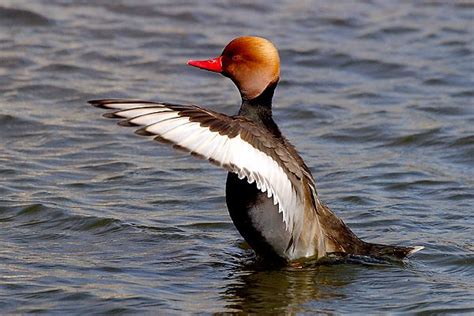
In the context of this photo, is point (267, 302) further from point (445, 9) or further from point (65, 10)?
point (445, 9)

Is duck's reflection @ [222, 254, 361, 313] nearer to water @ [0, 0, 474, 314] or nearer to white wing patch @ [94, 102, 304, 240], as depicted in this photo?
water @ [0, 0, 474, 314]

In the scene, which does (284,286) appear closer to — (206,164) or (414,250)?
(414,250)

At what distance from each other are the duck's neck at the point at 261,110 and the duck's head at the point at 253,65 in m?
0.03

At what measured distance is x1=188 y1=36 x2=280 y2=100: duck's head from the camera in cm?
793

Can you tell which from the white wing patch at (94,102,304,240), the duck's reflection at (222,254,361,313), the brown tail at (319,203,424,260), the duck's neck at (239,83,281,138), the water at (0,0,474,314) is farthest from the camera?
the brown tail at (319,203,424,260)

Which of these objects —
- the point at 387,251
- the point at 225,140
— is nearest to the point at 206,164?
the point at 387,251

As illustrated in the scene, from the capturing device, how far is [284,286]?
25.2ft

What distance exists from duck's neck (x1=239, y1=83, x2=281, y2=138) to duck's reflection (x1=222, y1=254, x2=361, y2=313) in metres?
0.89

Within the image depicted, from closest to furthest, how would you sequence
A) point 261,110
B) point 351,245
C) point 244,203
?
point 244,203, point 261,110, point 351,245

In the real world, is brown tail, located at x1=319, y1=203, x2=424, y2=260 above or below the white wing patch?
below

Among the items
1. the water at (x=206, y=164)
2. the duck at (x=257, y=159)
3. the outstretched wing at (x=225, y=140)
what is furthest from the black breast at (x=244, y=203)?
the water at (x=206, y=164)

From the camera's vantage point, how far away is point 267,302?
7.38 meters

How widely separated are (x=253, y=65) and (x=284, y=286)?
4.61ft

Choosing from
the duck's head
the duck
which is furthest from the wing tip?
the duck's head
